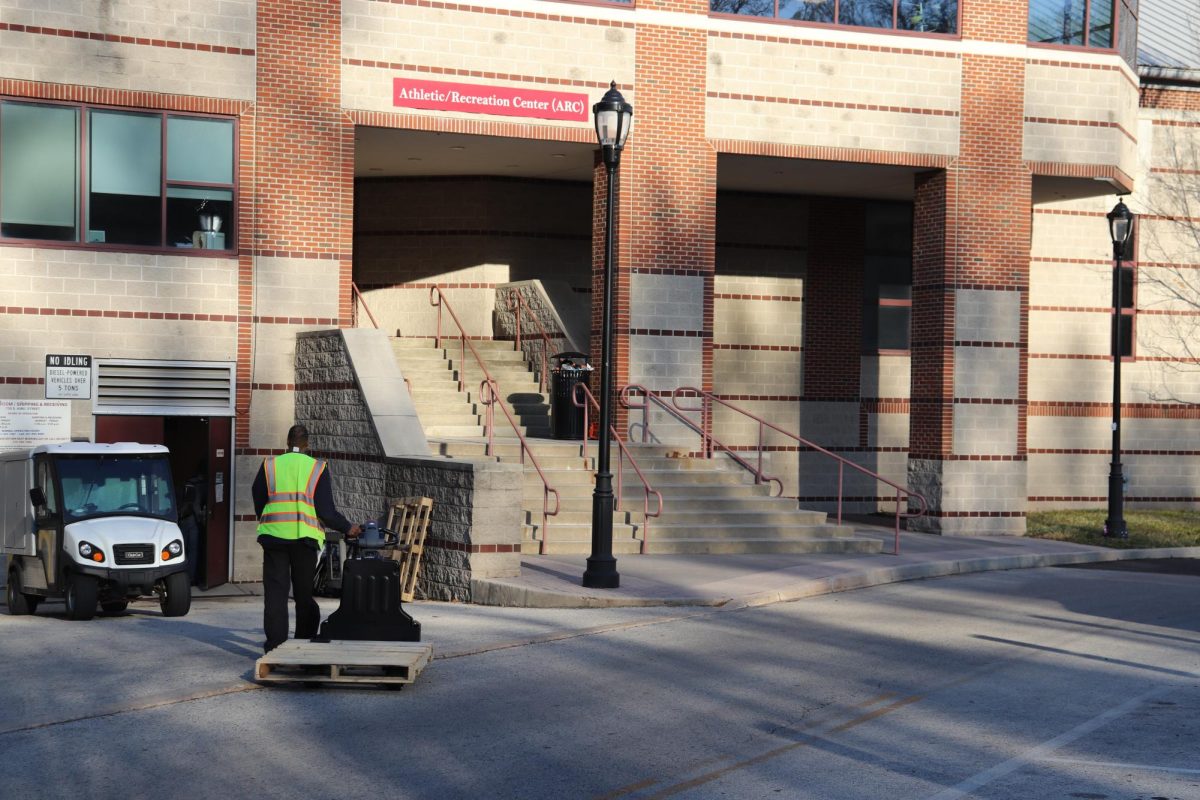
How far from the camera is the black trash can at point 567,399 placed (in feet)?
74.8

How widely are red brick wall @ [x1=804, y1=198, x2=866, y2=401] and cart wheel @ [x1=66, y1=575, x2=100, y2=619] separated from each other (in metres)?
16.7

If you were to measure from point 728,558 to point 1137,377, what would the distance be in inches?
551

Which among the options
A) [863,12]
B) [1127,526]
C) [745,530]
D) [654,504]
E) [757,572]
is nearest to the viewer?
[757,572]

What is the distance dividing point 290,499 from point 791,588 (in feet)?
23.2

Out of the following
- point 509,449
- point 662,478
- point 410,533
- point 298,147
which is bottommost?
point 410,533

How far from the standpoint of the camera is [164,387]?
2105 centimetres

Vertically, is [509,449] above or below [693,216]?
below

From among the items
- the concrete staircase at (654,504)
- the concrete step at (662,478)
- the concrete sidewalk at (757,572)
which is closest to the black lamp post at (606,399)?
the concrete sidewalk at (757,572)

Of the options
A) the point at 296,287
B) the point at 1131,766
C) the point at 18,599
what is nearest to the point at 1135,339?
the point at 296,287

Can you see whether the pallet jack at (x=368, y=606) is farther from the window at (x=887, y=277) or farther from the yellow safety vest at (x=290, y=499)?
the window at (x=887, y=277)

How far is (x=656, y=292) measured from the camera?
76.9 feet

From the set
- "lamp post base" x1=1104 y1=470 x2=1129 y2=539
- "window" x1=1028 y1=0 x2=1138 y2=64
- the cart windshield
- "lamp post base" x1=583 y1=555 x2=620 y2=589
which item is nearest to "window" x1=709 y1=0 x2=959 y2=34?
"window" x1=1028 y1=0 x2=1138 y2=64

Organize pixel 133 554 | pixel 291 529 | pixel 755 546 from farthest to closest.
Answer: pixel 755 546, pixel 133 554, pixel 291 529

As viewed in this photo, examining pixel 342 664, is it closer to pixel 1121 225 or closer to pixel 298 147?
pixel 298 147
